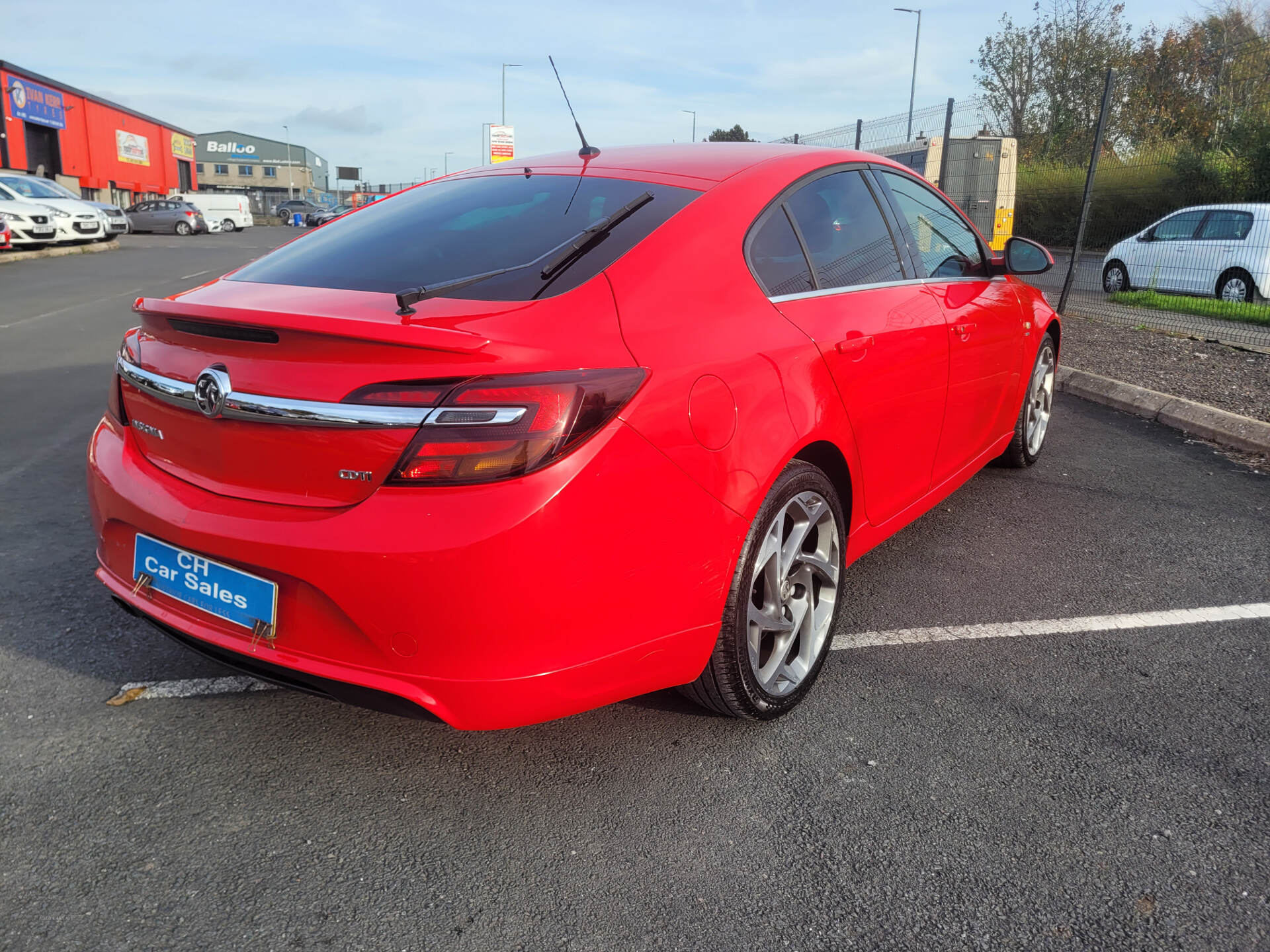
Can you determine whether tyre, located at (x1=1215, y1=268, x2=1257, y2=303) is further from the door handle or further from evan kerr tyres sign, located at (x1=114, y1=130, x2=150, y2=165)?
evan kerr tyres sign, located at (x1=114, y1=130, x2=150, y2=165)

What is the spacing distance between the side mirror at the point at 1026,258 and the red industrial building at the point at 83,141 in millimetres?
36639

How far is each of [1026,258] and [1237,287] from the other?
34.8 ft

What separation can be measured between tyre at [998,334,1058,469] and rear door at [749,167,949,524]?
68.2 inches

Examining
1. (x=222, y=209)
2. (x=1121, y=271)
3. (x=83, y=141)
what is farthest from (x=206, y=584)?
(x=83, y=141)

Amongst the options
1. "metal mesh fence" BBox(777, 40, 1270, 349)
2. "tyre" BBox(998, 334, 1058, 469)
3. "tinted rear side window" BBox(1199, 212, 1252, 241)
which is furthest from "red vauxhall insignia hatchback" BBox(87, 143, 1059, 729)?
"tinted rear side window" BBox(1199, 212, 1252, 241)

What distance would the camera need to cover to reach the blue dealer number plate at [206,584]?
2197 mm

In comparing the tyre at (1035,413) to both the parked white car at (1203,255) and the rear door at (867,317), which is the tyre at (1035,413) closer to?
the rear door at (867,317)

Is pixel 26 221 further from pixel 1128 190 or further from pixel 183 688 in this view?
pixel 183 688

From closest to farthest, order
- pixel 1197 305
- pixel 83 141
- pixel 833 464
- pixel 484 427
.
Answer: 1. pixel 484 427
2. pixel 833 464
3. pixel 1197 305
4. pixel 83 141

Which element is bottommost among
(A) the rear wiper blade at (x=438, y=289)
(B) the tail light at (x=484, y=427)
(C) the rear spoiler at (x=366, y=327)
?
(B) the tail light at (x=484, y=427)

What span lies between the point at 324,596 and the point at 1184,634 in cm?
290

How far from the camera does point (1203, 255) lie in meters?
13.4

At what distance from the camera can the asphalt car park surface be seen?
6.56 ft

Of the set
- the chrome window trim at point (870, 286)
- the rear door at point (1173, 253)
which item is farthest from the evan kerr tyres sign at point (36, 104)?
the chrome window trim at point (870, 286)
